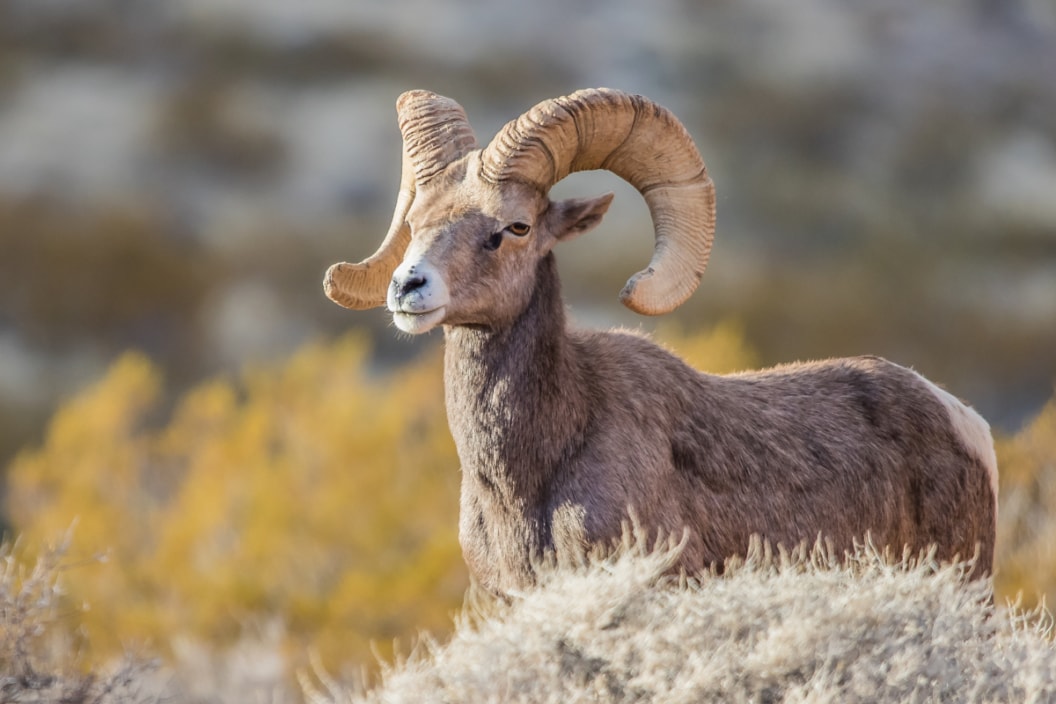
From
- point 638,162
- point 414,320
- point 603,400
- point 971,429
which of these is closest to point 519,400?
point 603,400

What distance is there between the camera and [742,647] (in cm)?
492

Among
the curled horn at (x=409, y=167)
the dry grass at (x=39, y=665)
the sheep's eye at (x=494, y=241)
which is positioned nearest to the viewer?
the dry grass at (x=39, y=665)

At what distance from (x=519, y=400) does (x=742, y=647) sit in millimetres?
1697

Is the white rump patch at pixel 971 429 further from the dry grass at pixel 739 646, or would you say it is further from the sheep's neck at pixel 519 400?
the sheep's neck at pixel 519 400

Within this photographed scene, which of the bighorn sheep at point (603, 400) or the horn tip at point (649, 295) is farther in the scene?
the horn tip at point (649, 295)

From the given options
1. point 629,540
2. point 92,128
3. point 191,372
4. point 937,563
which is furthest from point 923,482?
point 92,128

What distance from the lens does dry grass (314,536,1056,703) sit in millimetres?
4797

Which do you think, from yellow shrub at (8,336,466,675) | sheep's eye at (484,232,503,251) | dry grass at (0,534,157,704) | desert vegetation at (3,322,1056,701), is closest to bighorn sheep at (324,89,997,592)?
sheep's eye at (484,232,503,251)

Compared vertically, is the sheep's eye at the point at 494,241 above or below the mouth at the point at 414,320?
above

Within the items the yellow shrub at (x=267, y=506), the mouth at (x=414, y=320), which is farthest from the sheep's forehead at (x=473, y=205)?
the yellow shrub at (x=267, y=506)

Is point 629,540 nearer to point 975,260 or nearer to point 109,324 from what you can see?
point 975,260

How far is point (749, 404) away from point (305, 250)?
36.2 metres

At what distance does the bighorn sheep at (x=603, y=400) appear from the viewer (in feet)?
20.1

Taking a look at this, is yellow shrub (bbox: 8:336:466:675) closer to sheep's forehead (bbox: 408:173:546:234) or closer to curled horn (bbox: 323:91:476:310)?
curled horn (bbox: 323:91:476:310)
